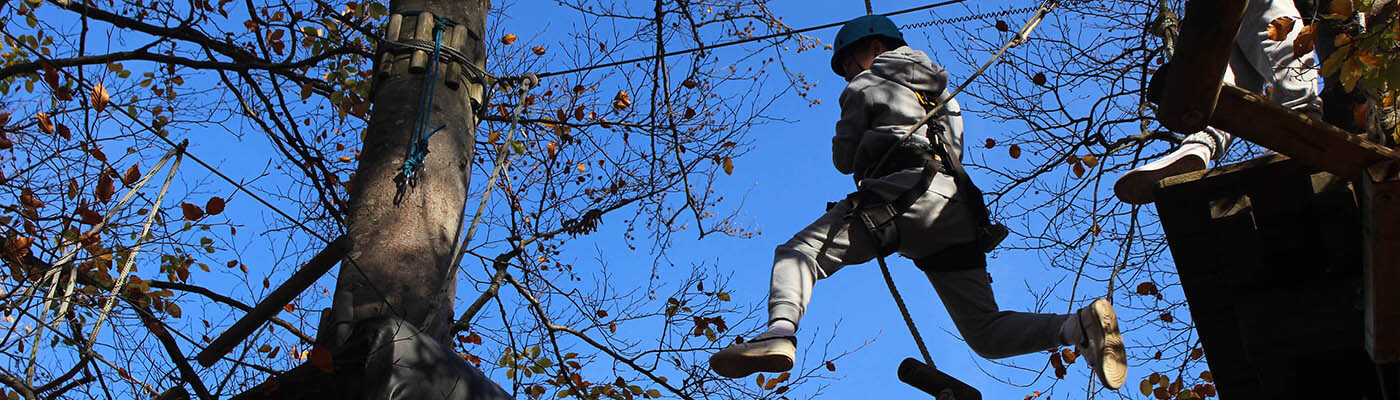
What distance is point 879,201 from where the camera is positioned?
4.88m

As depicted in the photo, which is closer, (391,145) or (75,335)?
(391,145)

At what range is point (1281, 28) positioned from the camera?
484 centimetres

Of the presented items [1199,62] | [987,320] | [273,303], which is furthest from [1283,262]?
[273,303]

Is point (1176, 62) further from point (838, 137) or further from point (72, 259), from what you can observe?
point (72, 259)

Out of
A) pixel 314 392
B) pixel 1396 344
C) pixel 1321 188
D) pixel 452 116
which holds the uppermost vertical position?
pixel 452 116

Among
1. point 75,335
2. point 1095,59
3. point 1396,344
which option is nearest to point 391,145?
point 75,335

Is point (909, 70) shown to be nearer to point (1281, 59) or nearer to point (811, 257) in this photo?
point (811, 257)

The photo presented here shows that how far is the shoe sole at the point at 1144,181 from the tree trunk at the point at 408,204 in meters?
2.49

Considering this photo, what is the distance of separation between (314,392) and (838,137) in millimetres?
2616

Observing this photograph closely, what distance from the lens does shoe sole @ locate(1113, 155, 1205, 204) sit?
4.38 metres

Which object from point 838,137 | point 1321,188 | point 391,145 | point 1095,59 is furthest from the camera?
point 1095,59

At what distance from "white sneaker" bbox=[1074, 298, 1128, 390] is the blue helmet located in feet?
6.27

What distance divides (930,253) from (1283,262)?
1.37 meters

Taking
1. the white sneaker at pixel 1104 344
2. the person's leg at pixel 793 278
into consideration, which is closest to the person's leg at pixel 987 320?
the white sneaker at pixel 1104 344
